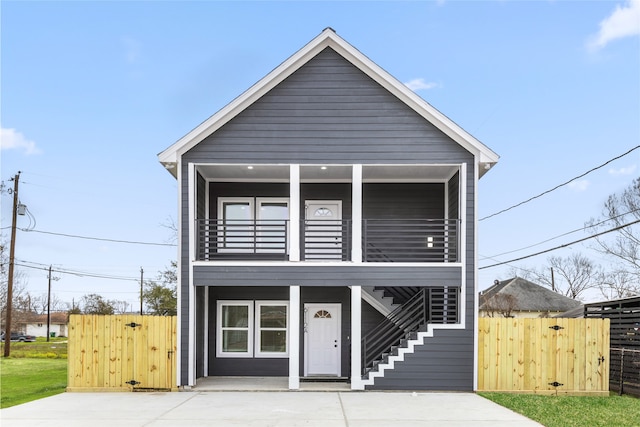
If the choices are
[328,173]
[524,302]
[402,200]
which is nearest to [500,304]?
[524,302]

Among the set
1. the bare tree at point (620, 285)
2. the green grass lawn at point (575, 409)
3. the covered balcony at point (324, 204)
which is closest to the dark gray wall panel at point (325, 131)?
the covered balcony at point (324, 204)

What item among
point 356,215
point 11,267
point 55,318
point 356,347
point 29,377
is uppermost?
point 356,215

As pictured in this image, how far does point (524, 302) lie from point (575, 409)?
94.2 feet

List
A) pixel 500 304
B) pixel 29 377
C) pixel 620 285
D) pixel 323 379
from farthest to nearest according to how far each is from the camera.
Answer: pixel 500 304 < pixel 620 285 < pixel 29 377 < pixel 323 379

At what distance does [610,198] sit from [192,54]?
23.0 meters

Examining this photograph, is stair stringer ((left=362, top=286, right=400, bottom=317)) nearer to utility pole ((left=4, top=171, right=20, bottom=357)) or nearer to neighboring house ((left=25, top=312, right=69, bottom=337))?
utility pole ((left=4, top=171, right=20, bottom=357))

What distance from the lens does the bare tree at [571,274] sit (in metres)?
48.3

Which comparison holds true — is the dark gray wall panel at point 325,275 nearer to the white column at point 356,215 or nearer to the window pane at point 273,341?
the white column at point 356,215

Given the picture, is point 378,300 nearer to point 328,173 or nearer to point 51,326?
point 328,173

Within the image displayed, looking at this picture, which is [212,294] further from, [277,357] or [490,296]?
[490,296]

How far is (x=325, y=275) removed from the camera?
13617mm

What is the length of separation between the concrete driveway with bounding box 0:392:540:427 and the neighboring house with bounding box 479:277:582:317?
26189 millimetres

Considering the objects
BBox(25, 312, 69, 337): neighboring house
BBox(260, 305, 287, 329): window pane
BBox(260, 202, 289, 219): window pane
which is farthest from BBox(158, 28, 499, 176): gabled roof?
BBox(25, 312, 69, 337): neighboring house

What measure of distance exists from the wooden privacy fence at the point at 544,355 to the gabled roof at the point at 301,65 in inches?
161
